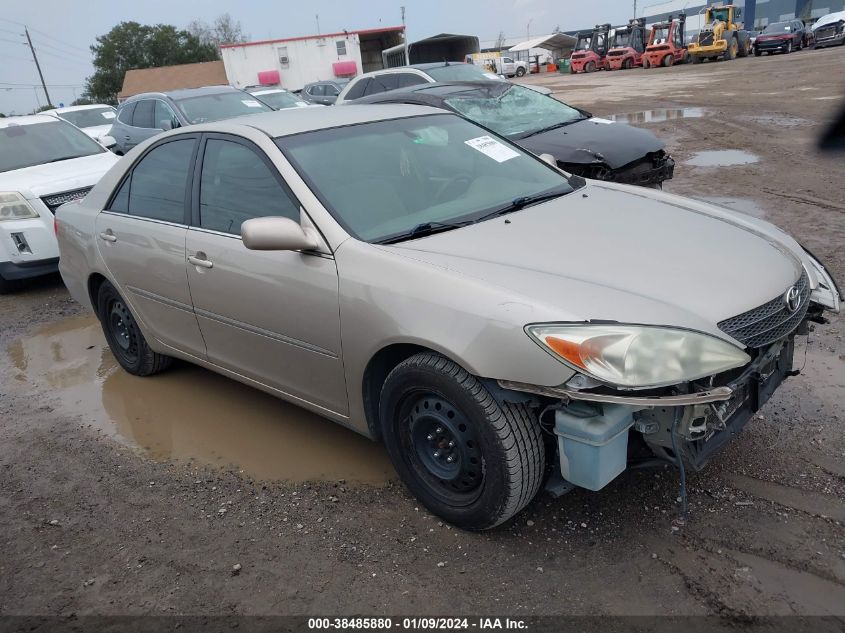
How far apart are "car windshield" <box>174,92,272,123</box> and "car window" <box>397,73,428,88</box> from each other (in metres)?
2.14

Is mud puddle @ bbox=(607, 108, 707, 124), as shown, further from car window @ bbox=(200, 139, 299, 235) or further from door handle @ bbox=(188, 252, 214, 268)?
door handle @ bbox=(188, 252, 214, 268)

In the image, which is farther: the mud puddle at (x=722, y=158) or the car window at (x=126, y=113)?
the car window at (x=126, y=113)

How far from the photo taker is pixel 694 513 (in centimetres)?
287

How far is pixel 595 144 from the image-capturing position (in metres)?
6.96

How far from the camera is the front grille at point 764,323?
2469 mm

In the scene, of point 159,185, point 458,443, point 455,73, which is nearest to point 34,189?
point 159,185

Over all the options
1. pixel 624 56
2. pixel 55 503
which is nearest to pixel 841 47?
pixel 624 56

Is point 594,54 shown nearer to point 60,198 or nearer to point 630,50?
point 630,50

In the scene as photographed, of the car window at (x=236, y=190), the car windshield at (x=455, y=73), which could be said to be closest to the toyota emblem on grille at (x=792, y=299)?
the car window at (x=236, y=190)

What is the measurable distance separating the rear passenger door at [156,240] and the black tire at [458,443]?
5.21 feet

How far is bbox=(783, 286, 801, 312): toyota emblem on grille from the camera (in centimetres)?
271

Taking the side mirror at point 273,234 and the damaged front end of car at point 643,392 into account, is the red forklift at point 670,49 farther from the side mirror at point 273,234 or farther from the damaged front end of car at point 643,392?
the side mirror at point 273,234

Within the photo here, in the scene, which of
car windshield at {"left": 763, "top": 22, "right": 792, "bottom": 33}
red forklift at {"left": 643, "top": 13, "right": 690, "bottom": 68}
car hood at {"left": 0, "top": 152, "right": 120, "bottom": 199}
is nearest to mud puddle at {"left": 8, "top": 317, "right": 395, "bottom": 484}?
car hood at {"left": 0, "top": 152, "right": 120, "bottom": 199}

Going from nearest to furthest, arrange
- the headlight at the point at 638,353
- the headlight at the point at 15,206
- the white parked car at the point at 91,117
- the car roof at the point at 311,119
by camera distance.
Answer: the headlight at the point at 638,353, the car roof at the point at 311,119, the headlight at the point at 15,206, the white parked car at the point at 91,117
